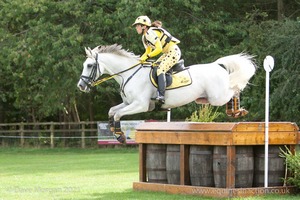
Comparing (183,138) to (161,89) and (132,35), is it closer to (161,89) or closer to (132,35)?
(161,89)

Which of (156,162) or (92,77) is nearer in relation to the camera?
(92,77)

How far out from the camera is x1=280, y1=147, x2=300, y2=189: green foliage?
452 inches

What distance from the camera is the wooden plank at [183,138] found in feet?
37.0

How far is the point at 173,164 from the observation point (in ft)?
39.8

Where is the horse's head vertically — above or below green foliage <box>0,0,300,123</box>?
below

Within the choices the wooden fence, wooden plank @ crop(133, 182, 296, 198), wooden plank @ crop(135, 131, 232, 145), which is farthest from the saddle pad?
the wooden fence

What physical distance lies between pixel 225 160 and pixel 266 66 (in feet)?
5.70

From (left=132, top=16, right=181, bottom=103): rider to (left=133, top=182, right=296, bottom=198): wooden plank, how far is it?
1.40 m

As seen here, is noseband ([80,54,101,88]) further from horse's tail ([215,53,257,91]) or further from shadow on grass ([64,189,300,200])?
horse's tail ([215,53,257,91])

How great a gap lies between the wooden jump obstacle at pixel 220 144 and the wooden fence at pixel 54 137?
1995 centimetres

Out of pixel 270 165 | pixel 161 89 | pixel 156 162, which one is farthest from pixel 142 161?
pixel 270 165

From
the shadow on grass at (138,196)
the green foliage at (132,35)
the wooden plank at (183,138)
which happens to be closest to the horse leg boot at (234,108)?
the wooden plank at (183,138)

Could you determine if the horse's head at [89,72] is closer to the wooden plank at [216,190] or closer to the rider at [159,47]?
the rider at [159,47]

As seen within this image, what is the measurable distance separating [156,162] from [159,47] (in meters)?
1.94
